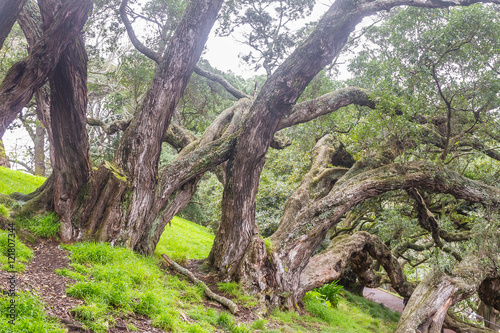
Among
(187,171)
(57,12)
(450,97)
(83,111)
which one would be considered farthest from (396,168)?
(57,12)

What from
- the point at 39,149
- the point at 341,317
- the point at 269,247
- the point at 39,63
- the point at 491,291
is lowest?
the point at 341,317

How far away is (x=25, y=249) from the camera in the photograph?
17.2 ft

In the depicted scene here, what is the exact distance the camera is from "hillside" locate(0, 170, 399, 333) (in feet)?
12.2

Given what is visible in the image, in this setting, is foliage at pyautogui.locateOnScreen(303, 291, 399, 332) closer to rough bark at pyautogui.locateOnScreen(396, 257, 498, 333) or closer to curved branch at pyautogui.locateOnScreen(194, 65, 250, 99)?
rough bark at pyautogui.locateOnScreen(396, 257, 498, 333)

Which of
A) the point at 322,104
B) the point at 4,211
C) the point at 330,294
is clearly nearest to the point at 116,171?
the point at 4,211

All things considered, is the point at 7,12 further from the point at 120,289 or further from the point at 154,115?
the point at 120,289

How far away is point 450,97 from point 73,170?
28.8 feet

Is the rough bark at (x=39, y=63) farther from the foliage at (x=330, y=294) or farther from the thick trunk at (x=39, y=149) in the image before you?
the thick trunk at (x=39, y=149)

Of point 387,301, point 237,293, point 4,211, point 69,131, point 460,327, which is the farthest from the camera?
point 387,301

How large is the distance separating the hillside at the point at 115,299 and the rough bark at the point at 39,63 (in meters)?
2.20

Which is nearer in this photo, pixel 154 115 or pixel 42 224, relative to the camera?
pixel 42 224

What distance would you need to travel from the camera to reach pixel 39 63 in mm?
5645

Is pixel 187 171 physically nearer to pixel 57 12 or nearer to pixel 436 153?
pixel 57 12

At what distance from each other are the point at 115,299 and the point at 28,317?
1.29 m
